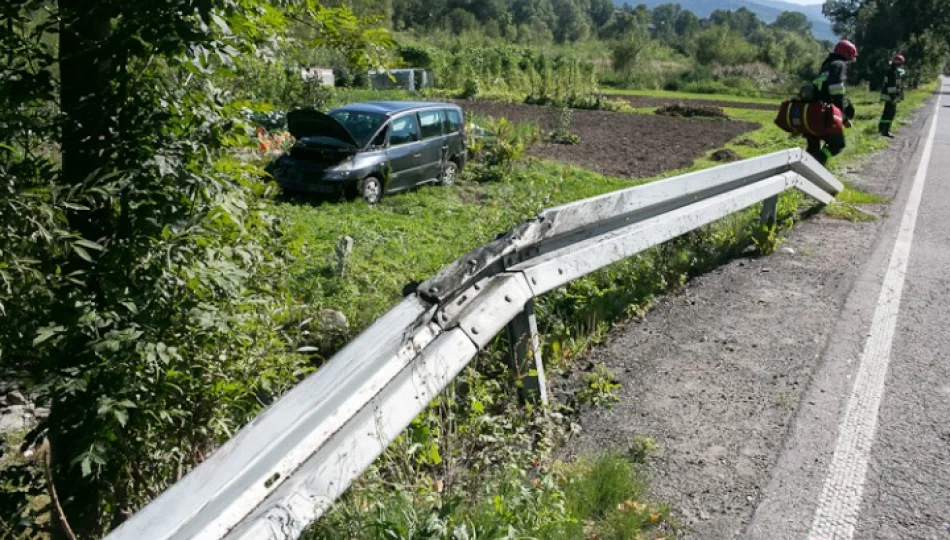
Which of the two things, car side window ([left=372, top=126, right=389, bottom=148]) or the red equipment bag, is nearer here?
the red equipment bag

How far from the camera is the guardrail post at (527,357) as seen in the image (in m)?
4.14

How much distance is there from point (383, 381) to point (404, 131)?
12.1m

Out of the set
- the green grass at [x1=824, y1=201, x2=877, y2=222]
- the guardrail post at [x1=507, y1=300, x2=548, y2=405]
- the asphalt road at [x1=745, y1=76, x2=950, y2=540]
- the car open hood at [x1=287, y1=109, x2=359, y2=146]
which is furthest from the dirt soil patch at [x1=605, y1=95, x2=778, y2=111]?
the guardrail post at [x1=507, y1=300, x2=548, y2=405]

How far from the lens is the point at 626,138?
2430 centimetres

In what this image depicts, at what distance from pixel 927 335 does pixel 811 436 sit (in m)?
1.98

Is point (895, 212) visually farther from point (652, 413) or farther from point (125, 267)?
point (125, 267)

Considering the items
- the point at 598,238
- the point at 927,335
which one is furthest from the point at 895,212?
the point at 598,238

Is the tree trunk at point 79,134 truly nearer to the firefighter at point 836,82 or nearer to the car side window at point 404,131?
the firefighter at point 836,82

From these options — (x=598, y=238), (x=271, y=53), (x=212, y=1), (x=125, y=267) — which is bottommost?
(x=598, y=238)

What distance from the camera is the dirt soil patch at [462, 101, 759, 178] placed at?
63.4 ft

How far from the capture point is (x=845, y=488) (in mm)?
3447

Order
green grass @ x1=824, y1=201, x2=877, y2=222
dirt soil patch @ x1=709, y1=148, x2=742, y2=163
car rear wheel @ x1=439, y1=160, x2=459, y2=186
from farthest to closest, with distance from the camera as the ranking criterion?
dirt soil patch @ x1=709, y1=148, x2=742, y2=163, car rear wheel @ x1=439, y1=160, x2=459, y2=186, green grass @ x1=824, y1=201, x2=877, y2=222

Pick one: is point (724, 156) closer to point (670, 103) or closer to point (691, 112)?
point (691, 112)

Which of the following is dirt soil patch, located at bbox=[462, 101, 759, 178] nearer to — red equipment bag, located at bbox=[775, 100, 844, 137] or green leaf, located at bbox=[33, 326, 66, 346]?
red equipment bag, located at bbox=[775, 100, 844, 137]
